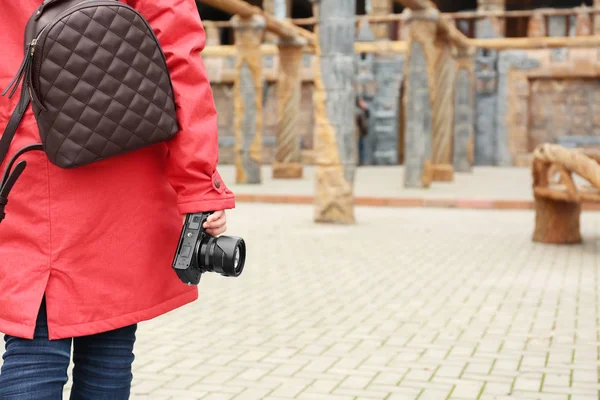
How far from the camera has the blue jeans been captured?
6.85 feet

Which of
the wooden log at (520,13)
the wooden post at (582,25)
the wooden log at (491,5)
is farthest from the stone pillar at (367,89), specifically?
the wooden post at (582,25)

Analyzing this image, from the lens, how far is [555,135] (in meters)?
24.6

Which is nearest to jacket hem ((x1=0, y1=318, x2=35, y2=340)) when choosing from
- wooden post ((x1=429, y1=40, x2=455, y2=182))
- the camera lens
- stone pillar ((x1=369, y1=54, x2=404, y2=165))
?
the camera lens

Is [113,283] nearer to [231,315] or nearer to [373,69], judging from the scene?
[231,315]

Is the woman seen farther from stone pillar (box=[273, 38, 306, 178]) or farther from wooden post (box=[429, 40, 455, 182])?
stone pillar (box=[273, 38, 306, 178])

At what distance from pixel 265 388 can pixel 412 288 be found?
2756mm

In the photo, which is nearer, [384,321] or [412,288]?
[384,321]

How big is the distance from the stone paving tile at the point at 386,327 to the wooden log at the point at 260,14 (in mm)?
5763

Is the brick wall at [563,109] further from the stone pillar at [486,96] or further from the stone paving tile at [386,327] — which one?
the stone paving tile at [386,327]

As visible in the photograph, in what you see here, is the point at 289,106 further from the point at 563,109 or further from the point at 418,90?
the point at 563,109

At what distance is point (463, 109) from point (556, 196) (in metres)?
13.1

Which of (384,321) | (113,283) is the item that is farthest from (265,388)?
(113,283)

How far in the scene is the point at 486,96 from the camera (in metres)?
25.0

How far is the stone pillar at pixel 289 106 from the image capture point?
19.4 m
